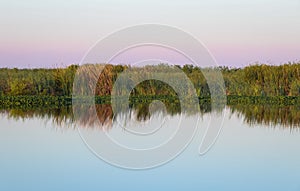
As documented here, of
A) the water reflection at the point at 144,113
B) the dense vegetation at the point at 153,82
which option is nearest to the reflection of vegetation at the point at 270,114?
the water reflection at the point at 144,113

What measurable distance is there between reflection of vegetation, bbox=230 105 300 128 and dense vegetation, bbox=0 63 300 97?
4.87 feet

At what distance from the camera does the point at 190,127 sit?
8727mm

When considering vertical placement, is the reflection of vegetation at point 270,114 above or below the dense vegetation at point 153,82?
below

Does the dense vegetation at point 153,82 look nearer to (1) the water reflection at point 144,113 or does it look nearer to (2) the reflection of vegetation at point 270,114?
(1) the water reflection at point 144,113

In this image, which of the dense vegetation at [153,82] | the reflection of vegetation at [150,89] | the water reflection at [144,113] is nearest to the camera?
the water reflection at [144,113]

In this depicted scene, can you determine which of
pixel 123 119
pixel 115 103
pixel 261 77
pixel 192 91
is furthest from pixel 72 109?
pixel 261 77

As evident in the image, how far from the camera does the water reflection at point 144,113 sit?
30.2ft

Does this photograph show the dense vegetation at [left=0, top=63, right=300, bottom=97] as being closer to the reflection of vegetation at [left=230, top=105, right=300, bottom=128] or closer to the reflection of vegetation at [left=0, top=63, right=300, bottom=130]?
the reflection of vegetation at [left=0, top=63, right=300, bottom=130]

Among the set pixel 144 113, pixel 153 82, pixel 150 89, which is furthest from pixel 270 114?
pixel 153 82

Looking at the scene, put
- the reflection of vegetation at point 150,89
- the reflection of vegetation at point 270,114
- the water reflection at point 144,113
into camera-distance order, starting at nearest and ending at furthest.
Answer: the water reflection at point 144,113, the reflection of vegetation at point 270,114, the reflection of vegetation at point 150,89

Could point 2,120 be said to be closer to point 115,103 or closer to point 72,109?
point 72,109

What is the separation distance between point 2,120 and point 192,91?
17.1ft

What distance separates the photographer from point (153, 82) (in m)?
13.0

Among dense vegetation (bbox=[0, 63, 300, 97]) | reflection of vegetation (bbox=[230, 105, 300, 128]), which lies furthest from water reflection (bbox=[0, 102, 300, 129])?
dense vegetation (bbox=[0, 63, 300, 97])
